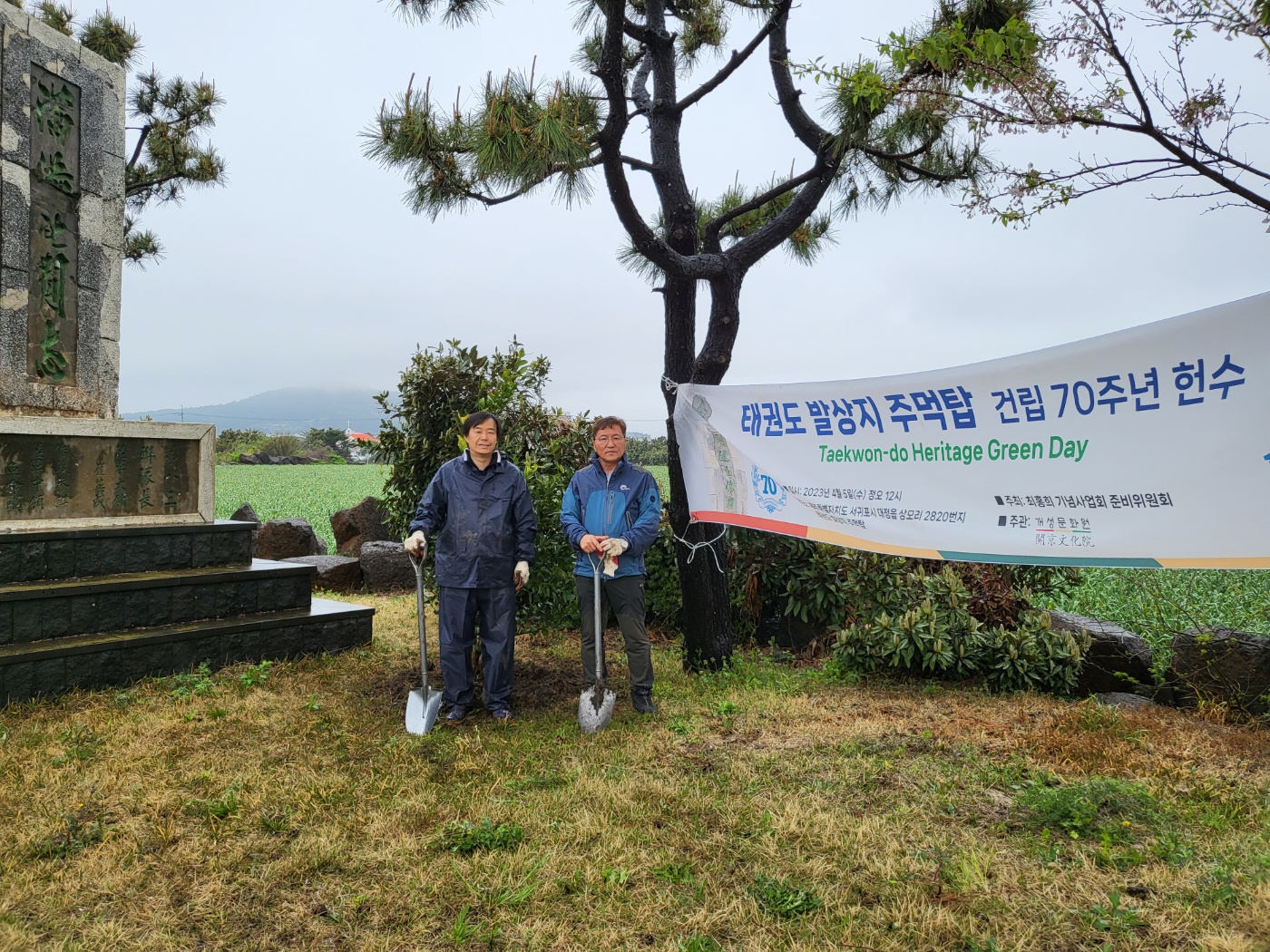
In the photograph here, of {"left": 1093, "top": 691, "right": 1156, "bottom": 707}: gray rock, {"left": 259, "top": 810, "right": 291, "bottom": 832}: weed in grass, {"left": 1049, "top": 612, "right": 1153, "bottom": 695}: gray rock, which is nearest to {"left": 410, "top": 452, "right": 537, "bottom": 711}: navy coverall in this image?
{"left": 259, "top": 810, "right": 291, "bottom": 832}: weed in grass

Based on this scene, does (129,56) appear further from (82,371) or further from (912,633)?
(912,633)

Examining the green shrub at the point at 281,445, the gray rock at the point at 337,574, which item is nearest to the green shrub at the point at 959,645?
the gray rock at the point at 337,574

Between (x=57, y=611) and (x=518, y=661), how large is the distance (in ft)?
9.05

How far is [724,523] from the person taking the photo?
5.34 metres

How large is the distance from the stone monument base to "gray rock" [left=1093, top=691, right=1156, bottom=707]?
491 cm

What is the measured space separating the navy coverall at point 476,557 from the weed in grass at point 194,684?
1.56 metres

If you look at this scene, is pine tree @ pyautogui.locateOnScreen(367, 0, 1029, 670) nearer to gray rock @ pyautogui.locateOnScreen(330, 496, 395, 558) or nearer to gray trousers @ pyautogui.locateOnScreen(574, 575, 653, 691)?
gray trousers @ pyautogui.locateOnScreen(574, 575, 653, 691)

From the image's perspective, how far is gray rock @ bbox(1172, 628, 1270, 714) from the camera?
4430mm

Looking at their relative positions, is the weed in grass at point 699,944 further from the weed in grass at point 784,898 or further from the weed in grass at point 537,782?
the weed in grass at point 537,782

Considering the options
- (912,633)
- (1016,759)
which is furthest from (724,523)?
(1016,759)

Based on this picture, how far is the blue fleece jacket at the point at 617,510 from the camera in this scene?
14.6 ft

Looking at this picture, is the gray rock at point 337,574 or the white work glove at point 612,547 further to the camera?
the gray rock at point 337,574

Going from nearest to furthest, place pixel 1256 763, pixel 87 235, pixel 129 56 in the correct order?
pixel 1256 763, pixel 87 235, pixel 129 56

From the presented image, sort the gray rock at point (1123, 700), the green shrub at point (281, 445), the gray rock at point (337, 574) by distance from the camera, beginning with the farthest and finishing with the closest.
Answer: the green shrub at point (281, 445) → the gray rock at point (337, 574) → the gray rock at point (1123, 700)
